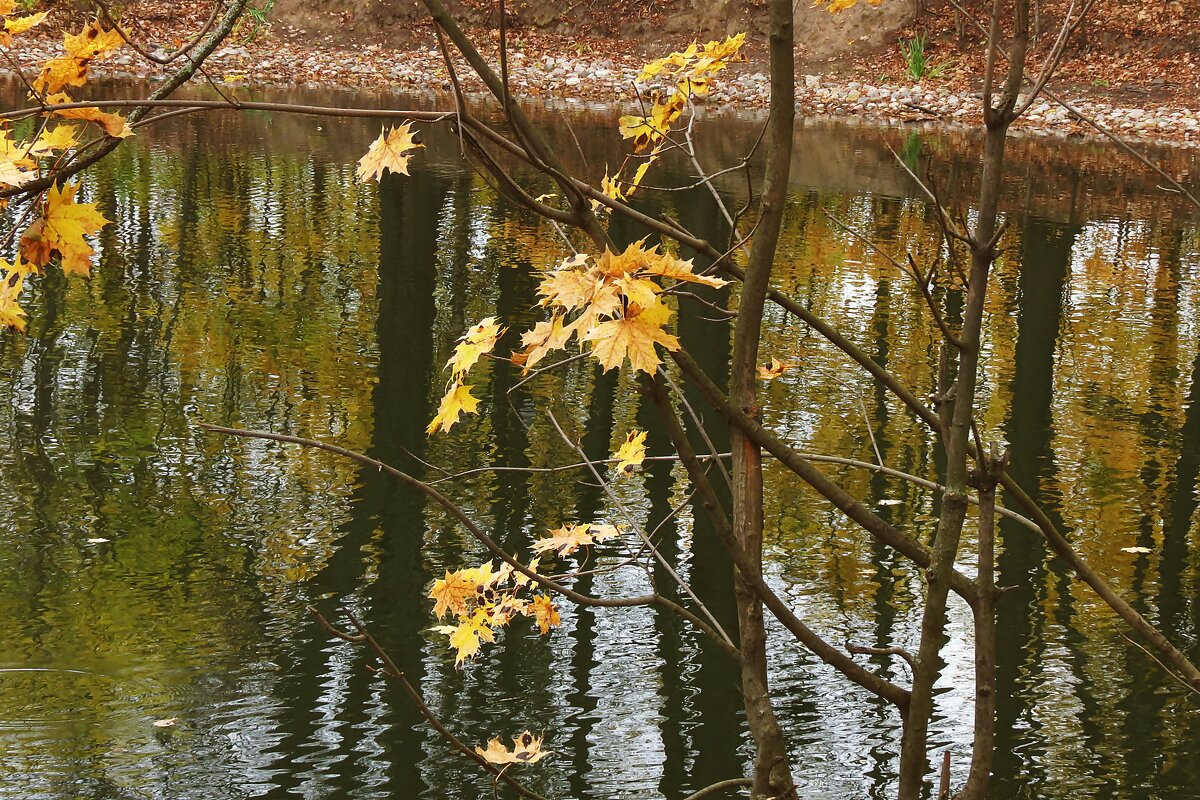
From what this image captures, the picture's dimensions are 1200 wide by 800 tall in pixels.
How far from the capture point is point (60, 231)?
5.68ft

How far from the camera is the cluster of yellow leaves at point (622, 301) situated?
61.4 inches

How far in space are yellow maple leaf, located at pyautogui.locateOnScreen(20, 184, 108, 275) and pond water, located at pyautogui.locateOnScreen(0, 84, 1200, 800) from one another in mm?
→ 968

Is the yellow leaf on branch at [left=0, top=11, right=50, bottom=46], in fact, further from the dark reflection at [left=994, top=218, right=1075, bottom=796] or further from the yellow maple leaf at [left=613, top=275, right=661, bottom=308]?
the dark reflection at [left=994, top=218, right=1075, bottom=796]

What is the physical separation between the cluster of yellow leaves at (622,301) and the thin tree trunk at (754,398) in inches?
4.7

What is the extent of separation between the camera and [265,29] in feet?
75.7

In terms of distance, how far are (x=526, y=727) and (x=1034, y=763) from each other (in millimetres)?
1419

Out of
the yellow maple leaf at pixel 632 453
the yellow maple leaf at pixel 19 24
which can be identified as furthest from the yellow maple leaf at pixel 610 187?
the yellow maple leaf at pixel 19 24

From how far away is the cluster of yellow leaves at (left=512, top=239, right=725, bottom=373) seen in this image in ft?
5.11

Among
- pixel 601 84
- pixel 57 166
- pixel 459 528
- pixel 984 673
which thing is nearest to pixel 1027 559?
pixel 459 528

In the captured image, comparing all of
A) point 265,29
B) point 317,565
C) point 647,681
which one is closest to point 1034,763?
point 647,681

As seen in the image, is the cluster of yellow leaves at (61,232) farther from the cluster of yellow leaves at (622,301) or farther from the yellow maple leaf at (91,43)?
the cluster of yellow leaves at (622,301)

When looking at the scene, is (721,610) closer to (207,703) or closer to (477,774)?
(477,774)

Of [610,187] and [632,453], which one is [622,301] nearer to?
[632,453]

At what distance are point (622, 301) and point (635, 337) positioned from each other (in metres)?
0.06
